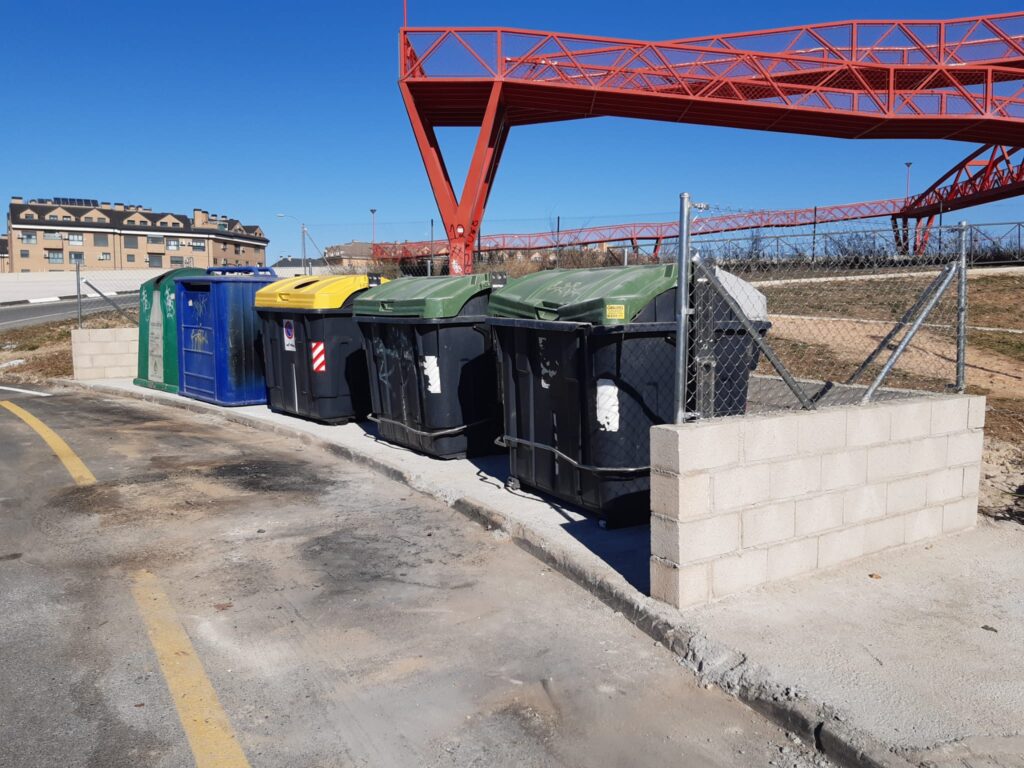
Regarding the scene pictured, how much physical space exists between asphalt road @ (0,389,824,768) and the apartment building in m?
78.8

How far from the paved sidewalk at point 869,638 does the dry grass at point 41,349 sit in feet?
50.6

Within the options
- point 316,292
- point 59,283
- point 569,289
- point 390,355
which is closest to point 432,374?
point 390,355

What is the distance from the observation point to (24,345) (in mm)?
22453

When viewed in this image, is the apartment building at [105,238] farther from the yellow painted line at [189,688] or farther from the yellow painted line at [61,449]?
the yellow painted line at [189,688]

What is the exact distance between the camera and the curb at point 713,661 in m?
3.31

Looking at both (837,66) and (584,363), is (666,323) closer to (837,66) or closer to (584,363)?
(584,363)

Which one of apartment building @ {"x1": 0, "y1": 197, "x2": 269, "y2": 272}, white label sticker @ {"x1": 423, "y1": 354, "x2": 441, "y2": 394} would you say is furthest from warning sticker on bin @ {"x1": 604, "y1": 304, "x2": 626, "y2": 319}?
apartment building @ {"x1": 0, "y1": 197, "x2": 269, "y2": 272}

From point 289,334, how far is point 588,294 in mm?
5903

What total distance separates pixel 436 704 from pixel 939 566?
10.8ft

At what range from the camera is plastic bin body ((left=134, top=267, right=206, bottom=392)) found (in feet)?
45.9

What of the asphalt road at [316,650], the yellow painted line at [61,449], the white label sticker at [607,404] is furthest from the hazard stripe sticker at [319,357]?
the white label sticker at [607,404]

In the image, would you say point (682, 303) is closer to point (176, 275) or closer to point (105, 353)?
point (176, 275)

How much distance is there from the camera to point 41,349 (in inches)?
849

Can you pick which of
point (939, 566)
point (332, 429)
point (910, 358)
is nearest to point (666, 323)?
point (939, 566)
